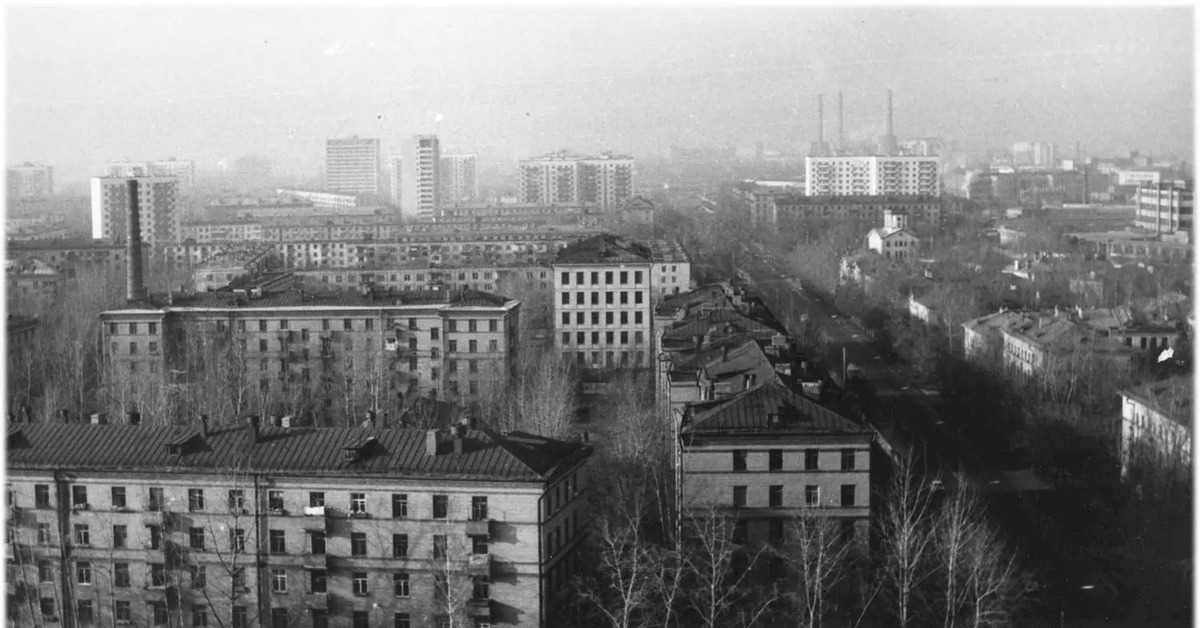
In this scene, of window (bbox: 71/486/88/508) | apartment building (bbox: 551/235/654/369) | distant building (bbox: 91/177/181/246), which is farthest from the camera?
distant building (bbox: 91/177/181/246)

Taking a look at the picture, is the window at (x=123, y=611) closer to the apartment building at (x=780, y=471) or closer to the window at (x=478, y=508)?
the window at (x=478, y=508)

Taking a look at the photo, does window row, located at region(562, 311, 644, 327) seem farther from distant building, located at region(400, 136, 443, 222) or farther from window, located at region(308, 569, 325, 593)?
distant building, located at region(400, 136, 443, 222)

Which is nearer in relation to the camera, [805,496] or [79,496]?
[79,496]

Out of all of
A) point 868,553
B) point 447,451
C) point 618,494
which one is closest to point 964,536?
point 868,553

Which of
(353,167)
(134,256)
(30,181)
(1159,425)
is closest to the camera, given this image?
(1159,425)

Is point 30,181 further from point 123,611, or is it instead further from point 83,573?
point 123,611

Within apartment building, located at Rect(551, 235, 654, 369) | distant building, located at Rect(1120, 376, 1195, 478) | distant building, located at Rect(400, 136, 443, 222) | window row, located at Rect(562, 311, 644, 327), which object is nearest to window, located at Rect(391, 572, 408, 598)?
distant building, located at Rect(1120, 376, 1195, 478)

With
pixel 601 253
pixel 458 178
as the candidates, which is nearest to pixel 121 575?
pixel 601 253

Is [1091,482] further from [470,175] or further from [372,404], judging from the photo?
[470,175]
